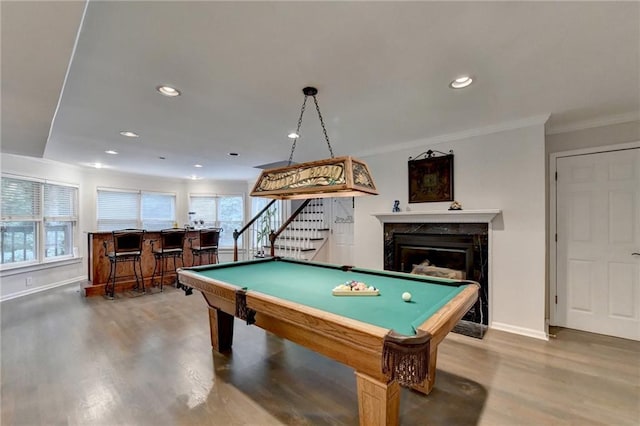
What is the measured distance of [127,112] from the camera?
3094 millimetres

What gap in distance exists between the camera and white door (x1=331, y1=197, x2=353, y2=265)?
5633 mm

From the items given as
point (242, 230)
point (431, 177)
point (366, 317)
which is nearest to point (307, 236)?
point (242, 230)

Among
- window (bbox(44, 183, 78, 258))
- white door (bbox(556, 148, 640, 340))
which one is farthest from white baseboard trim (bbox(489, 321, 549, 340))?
window (bbox(44, 183, 78, 258))

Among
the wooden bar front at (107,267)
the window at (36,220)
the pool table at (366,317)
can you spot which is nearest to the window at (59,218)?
the window at (36,220)

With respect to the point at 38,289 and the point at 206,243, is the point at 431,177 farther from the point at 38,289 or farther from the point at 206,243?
the point at 38,289

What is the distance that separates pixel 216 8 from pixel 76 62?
1.33 meters

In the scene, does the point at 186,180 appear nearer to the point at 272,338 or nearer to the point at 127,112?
the point at 127,112

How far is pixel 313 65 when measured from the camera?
2160 millimetres

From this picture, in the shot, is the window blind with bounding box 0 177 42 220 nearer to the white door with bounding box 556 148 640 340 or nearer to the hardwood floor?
the hardwood floor

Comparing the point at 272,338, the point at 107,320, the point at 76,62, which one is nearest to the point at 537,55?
the point at 76,62

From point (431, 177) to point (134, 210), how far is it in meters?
7.12

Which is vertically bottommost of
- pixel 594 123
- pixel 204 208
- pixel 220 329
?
pixel 220 329

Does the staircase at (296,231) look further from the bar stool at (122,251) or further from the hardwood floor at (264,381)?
the hardwood floor at (264,381)

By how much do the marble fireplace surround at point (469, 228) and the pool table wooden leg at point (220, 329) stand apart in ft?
8.47
